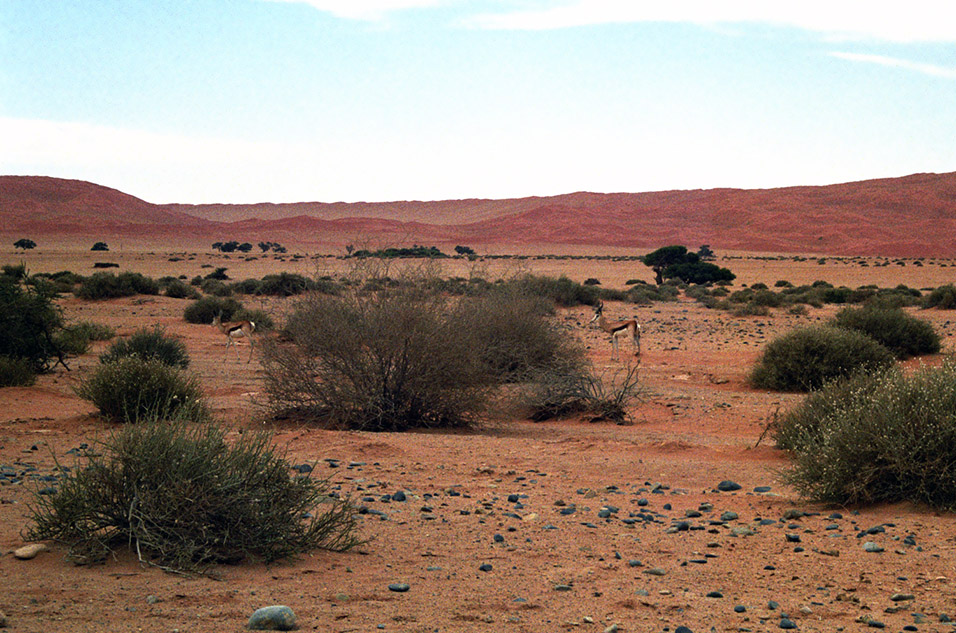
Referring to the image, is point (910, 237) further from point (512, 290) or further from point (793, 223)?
point (512, 290)

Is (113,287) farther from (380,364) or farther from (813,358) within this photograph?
(813,358)

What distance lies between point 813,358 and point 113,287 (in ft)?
96.2

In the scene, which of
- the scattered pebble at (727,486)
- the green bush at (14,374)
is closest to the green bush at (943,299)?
the scattered pebble at (727,486)

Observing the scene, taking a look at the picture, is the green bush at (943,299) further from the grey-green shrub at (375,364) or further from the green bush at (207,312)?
the grey-green shrub at (375,364)

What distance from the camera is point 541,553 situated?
648 cm

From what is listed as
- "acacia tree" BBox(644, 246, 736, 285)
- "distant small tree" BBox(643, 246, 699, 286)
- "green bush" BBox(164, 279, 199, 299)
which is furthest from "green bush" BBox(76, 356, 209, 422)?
"distant small tree" BBox(643, 246, 699, 286)

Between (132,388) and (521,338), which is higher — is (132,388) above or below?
below

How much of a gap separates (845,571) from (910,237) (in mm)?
139170

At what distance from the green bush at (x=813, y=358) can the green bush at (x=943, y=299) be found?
842 inches

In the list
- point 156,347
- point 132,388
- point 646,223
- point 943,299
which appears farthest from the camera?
point 646,223

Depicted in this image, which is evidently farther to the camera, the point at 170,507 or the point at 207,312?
the point at 207,312

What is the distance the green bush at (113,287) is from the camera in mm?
36031

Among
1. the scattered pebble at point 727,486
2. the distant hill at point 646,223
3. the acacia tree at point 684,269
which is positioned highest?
the distant hill at point 646,223

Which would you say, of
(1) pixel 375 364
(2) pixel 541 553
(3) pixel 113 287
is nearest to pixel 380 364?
(1) pixel 375 364
